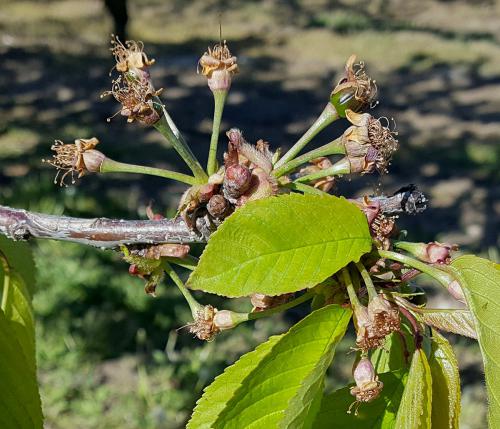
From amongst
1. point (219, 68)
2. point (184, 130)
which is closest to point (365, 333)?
point (219, 68)

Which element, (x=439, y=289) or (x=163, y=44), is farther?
(x=163, y=44)

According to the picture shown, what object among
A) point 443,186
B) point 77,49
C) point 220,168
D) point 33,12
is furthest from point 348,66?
point 33,12

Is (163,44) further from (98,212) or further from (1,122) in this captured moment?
(98,212)

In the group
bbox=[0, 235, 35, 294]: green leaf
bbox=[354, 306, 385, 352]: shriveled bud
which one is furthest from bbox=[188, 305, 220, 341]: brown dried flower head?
bbox=[0, 235, 35, 294]: green leaf

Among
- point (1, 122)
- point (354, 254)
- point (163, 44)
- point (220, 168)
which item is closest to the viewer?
point (354, 254)

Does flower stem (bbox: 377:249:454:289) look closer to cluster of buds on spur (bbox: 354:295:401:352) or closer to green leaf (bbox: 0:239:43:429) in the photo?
cluster of buds on spur (bbox: 354:295:401:352)

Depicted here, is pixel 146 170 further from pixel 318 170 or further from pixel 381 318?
pixel 381 318

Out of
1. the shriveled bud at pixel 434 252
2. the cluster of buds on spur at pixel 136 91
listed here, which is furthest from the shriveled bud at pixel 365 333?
the cluster of buds on spur at pixel 136 91
